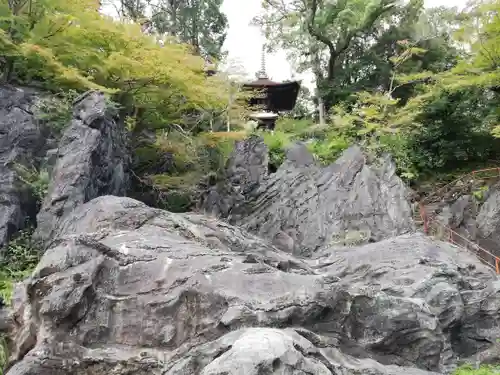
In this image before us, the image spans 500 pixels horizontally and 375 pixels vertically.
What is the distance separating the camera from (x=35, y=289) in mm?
5250

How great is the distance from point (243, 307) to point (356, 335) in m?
1.44

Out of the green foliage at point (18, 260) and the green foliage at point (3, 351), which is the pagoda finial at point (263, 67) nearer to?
the green foliage at point (18, 260)

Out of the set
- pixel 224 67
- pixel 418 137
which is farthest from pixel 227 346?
pixel 418 137

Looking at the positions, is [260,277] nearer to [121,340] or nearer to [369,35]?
[121,340]

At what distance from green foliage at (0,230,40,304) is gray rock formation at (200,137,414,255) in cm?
469

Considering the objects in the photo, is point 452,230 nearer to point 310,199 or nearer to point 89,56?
point 310,199

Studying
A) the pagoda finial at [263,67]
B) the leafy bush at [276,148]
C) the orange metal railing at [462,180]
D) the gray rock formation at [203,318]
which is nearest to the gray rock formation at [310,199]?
the leafy bush at [276,148]

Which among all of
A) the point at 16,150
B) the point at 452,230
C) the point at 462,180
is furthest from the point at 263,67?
the point at 16,150

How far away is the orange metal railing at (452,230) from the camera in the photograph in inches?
Answer: 484

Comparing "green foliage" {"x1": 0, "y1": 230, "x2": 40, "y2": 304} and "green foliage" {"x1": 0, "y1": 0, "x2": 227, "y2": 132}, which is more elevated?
"green foliage" {"x1": 0, "y1": 0, "x2": 227, "y2": 132}

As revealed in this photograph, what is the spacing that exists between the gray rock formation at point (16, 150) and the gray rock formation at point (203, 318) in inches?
146

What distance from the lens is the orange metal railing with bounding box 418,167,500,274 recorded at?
12.3 meters

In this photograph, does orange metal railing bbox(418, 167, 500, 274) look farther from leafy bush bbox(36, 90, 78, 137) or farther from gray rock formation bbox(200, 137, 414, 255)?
leafy bush bbox(36, 90, 78, 137)

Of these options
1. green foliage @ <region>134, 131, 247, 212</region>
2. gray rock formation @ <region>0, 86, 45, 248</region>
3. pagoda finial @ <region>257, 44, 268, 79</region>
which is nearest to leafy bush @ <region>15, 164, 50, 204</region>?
gray rock formation @ <region>0, 86, 45, 248</region>
